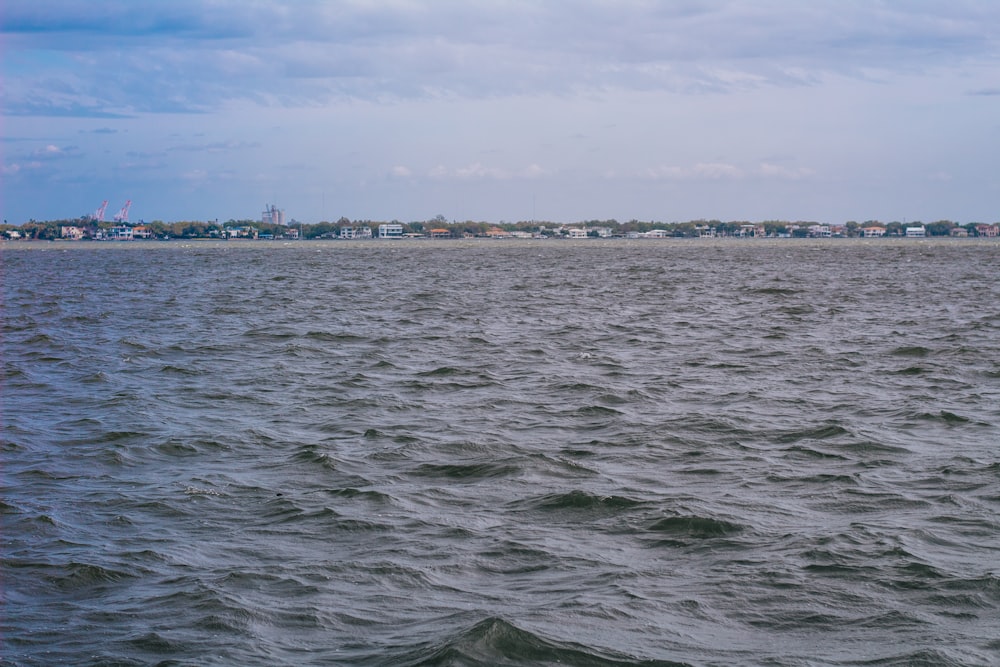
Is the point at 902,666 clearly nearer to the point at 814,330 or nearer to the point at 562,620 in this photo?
the point at 562,620

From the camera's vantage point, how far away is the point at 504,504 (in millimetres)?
14484

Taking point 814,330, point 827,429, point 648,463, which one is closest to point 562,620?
point 648,463

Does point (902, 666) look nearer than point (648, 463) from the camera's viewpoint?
Yes

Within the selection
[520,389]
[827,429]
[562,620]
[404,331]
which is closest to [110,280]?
[404,331]

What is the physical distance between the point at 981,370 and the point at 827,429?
10081mm

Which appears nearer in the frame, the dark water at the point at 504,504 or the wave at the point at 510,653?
the wave at the point at 510,653

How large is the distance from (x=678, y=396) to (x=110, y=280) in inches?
2784

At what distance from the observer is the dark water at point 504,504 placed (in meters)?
9.95

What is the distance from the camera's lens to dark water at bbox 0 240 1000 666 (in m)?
9.95

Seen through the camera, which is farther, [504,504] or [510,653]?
[504,504]

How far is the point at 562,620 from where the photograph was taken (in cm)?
1020

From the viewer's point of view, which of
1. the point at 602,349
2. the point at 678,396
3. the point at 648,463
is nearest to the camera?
the point at 648,463

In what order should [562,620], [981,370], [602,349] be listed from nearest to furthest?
[562,620], [981,370], [602,349]

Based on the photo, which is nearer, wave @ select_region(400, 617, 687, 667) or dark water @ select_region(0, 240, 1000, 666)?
wave @ select_region(400, 617, 687, 667)
